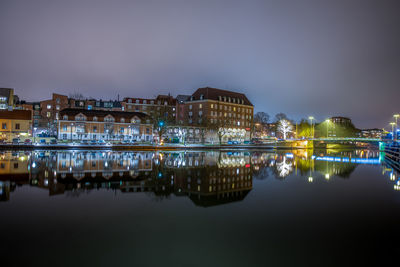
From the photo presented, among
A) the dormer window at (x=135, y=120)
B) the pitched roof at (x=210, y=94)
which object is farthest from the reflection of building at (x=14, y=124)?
the pitched roof at (x=210, y=94)

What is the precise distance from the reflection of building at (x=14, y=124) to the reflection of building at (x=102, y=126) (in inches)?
274

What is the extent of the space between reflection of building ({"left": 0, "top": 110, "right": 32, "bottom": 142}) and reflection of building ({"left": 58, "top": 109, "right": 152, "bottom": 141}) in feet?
22.8

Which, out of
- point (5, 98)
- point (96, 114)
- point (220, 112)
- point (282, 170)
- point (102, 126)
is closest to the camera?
point (282, 170)

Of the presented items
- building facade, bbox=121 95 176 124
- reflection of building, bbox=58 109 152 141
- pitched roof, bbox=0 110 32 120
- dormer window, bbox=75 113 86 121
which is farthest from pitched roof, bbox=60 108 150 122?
building facade, bbox=121 95 176 124

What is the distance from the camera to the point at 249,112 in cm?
10062

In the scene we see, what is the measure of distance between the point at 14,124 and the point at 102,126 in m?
19.0

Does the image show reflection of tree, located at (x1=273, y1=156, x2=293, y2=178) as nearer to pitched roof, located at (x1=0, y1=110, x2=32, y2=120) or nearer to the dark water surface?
the dark water surface

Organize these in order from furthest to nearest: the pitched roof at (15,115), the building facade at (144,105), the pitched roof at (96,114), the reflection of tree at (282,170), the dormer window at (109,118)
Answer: the building facade at (144,105), the dormer window at (109,118), the pitched roof at (96,114), the pitched roof at (15,115), the reflection of tree at (282,170)

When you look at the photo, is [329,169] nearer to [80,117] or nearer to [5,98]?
[80,117]

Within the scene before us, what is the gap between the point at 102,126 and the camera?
221ft

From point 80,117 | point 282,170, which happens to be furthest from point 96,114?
point 282,170

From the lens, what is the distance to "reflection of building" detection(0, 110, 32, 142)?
190 feet

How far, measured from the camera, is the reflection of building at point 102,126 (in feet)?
211

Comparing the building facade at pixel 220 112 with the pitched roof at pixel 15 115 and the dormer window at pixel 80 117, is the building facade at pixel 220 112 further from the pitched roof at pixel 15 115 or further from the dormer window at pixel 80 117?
the pitched roof at pixel 15 115
